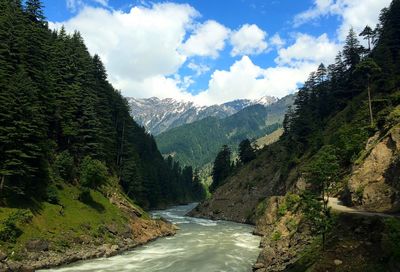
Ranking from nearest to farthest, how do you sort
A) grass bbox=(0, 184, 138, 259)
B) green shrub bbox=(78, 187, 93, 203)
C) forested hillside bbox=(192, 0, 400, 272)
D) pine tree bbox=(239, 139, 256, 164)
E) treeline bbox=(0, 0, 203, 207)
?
forested hillside bbox=(192, 0, 400, 272)
grass bbox=(0, 184, 138, 259)
treeline bbox=(0, 0, 203, 207)
green shrub bbox=(78, 187, 93, 203)
pine tree bbox=(239, 139, 256, 164)

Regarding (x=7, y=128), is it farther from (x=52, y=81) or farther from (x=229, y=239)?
(x=229, y=239)

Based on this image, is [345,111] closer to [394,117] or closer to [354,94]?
[354,94]

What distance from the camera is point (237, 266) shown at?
4581 cm

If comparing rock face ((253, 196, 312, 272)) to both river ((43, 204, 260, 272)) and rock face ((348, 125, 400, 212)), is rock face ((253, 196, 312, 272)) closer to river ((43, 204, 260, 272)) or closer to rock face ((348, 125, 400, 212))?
river ((43, 204, 260, 272))

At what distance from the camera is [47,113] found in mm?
67062

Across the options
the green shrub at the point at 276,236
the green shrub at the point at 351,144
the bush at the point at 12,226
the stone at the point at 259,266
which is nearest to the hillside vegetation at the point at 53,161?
the bush at the point at 12,226

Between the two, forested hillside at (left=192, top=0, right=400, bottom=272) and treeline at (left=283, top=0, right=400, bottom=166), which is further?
treeline at (left=283, top=0, right=400, bottom=166)

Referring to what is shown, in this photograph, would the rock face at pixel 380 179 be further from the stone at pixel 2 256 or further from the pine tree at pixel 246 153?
the pine tree at pixel 246 153

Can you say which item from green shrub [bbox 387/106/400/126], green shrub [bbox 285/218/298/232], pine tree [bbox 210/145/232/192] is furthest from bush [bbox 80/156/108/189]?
pine tree [bbox 210/145/232/192]

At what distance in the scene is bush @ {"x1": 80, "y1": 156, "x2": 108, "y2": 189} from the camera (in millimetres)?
63969

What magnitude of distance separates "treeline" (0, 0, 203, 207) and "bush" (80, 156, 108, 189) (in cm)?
26

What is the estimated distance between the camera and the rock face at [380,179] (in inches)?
1547

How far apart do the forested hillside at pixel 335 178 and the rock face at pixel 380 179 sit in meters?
0.14

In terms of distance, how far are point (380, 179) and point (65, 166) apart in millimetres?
48082
